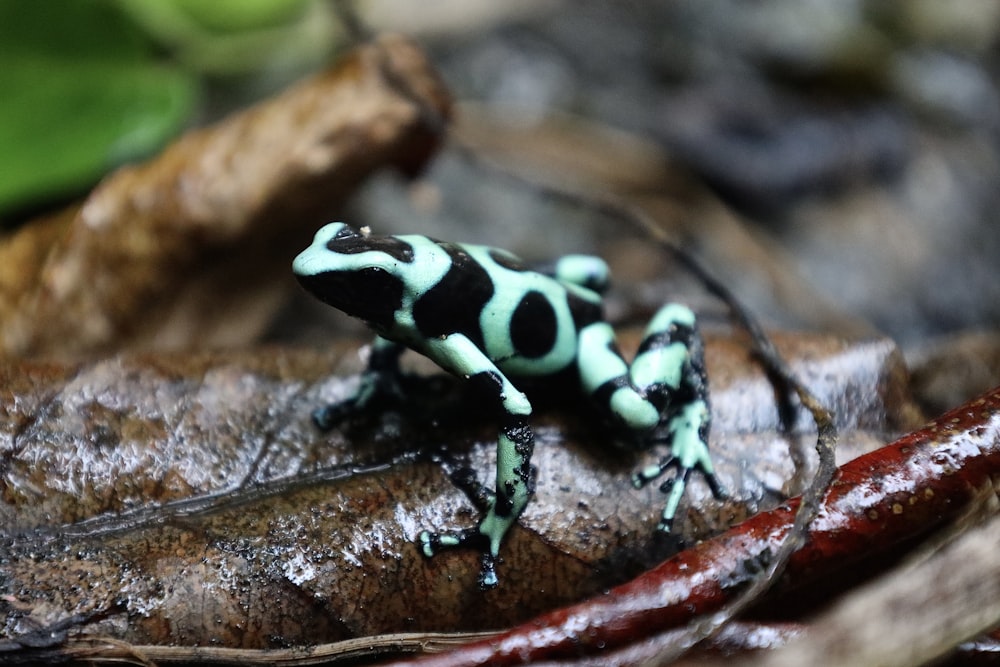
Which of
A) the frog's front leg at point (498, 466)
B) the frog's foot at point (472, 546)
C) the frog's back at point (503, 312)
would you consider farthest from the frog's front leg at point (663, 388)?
the frog's foot at point (472, 546)

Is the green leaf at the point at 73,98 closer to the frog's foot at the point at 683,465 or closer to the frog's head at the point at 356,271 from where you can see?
the frog's head at the point at 356,271

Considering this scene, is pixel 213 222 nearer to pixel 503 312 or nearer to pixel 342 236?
pixel 342 236

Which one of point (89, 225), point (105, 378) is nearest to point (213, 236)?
point (89, 225)

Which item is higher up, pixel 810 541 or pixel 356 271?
pixel 356 271

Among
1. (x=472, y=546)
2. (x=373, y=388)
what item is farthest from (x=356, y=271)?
(x=472, y=546)

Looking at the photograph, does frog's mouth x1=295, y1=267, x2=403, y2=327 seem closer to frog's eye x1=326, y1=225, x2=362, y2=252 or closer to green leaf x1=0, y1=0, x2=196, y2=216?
frog's eye x1=326, y1=225, x2=362, y2=252
